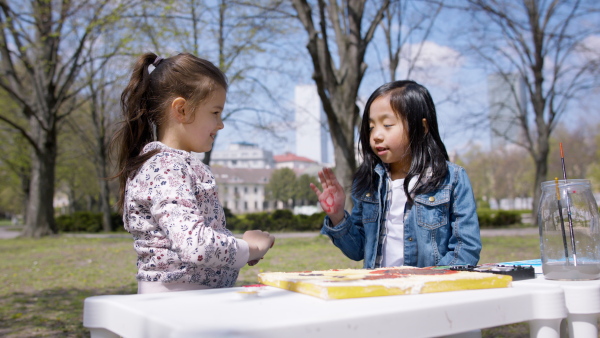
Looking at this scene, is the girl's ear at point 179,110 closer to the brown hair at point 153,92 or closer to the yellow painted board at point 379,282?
the brown hair at point 153,92

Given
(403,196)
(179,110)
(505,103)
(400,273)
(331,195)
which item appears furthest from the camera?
(505,103)

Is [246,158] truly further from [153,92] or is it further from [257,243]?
[257,243]

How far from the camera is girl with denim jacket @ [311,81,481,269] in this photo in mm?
2189

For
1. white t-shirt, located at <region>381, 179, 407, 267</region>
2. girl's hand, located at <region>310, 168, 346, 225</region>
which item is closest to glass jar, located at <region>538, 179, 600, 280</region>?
white t-shirt, located at <region>381, 179, 407, 267</region>

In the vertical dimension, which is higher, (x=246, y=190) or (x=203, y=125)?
(x=246, y=190)

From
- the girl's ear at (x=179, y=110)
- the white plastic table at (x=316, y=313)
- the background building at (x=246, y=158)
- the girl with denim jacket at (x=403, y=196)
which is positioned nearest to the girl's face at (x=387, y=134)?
the girl with denim jacket at (x=403, y=196)

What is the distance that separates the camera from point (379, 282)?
121cm

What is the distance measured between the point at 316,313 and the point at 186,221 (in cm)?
64

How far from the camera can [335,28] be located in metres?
12.2

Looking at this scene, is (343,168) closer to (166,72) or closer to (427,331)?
(166,72)

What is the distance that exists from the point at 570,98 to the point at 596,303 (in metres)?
19.2

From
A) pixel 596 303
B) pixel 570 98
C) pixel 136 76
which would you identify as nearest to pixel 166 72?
pixel 136 76

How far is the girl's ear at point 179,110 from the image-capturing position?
1923 millimetres

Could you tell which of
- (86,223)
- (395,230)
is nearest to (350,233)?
(395,230)
